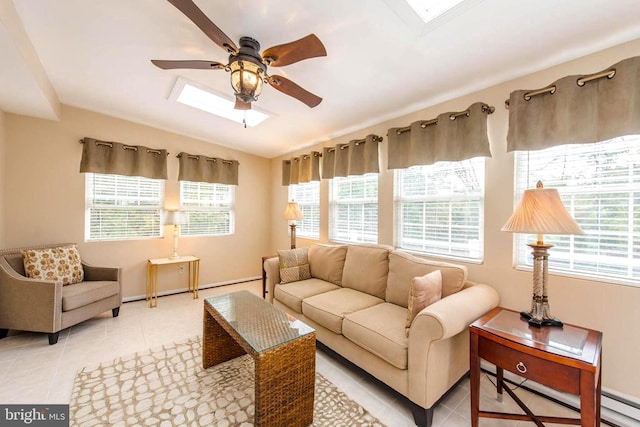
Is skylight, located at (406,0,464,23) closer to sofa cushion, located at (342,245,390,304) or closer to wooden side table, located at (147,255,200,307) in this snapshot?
sofa cushion, located at (342,245,390,304)

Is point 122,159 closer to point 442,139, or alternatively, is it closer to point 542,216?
point 442,139

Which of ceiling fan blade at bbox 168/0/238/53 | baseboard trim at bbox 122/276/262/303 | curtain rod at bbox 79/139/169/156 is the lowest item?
baseboard trim at bbox 122/276/262/303

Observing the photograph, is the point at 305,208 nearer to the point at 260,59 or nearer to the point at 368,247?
the point at 368,247

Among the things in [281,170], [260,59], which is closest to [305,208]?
[281,170]

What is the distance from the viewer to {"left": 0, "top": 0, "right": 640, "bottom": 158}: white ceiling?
1.59 meters

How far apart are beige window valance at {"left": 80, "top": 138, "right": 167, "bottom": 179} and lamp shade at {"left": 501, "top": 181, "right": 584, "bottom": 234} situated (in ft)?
14.1

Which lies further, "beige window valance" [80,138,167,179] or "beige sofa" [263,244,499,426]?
"beige window valance" [80,138,167,179]

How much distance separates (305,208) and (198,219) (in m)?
1.83

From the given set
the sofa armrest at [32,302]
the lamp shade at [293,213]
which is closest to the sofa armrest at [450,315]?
the lamp shade at [293,213]

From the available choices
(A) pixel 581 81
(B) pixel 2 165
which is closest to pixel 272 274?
(A) pixel 581 81

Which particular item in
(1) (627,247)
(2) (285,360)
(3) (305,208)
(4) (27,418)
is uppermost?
(3) (305,208)

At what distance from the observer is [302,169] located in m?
4.20

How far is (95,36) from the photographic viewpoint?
2.06m

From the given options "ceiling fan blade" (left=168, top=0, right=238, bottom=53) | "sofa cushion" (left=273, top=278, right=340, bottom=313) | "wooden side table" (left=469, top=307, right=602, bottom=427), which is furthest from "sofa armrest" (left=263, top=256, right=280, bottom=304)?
"ceiling fan blade" (left=168, top=0, right=238, bottom=53)
